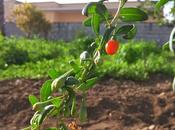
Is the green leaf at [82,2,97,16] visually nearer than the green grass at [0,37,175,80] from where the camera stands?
Yes

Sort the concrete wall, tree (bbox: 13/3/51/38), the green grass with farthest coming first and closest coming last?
tree (bbox: 13/3/51/38) < the concrete wall < the green grass

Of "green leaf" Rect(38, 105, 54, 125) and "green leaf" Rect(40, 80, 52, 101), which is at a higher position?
"green leaf" Rect(40, 80, 52, 101)

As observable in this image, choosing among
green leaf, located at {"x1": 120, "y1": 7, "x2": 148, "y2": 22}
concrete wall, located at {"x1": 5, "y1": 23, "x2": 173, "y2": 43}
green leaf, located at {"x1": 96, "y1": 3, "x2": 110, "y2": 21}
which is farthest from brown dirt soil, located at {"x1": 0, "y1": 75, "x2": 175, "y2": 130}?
concrete wall, located at {"x1": 5, "y1": 23, "x2": 173, "y2": 43}

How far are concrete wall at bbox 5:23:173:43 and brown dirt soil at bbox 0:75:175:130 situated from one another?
28.4ft

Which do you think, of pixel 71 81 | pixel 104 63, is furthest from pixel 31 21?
pixel 71 81

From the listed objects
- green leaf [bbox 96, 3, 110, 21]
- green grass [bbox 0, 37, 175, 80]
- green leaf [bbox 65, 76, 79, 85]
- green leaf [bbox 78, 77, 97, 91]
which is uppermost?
green leaf [bbox 96, 3, 110, 21]

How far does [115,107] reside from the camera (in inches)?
224

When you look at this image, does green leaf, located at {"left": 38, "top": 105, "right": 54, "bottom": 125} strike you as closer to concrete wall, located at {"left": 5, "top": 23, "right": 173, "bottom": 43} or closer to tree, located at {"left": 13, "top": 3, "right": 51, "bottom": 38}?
A: concrete wall, located at {"left": 5, "top": 23, "right": 173, "bottom": 43}

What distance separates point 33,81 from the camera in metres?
7.37

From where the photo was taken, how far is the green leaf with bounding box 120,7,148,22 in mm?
1048

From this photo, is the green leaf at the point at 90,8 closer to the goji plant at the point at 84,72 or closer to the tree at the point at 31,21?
the goji plant at the point at 84,72

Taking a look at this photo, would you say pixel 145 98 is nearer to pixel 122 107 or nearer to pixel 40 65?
pixel 122 107

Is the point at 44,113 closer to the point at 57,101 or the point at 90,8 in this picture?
the point at 57,101

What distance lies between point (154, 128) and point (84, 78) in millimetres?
4021
